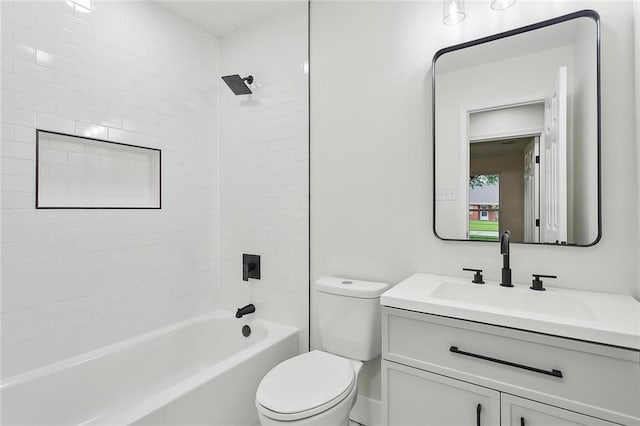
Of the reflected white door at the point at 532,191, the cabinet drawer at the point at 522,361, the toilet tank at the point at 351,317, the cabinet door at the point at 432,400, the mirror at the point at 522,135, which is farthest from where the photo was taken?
the toilet tank at the point at 351,317

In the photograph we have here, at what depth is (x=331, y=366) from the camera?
157 centimetres

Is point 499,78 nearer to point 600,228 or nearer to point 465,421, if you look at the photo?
point 600,228

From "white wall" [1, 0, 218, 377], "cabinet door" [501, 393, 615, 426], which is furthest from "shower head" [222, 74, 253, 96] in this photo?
"cabinet door" [501, 393, 615, 426]

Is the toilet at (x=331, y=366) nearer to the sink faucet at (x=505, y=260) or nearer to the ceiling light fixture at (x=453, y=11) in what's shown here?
the sink faucet at (x=505, y=260)

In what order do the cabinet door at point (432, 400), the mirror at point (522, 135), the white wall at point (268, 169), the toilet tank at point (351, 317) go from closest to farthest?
1. the cabinet door at point (432, 400)
2. the mirror at point (522, 135)
3. the toilet tank at point (351, 317)
4. the white wall at point (268, 169)

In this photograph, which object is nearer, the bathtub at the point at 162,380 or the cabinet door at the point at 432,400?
the cabinet door at the point at 432,400

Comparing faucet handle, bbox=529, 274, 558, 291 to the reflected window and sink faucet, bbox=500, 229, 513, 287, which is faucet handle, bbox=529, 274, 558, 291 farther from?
the reflected window

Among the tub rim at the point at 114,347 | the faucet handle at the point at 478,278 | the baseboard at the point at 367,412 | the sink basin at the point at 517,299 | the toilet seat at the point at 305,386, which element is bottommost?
the baseboard at the point at 367,412

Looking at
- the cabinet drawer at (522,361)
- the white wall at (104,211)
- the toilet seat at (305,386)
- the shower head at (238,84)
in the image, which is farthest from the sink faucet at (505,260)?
the white wall at (104,211)

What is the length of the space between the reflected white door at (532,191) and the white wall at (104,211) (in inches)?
82.9

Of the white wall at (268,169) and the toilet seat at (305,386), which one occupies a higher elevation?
the white wall at (268,169)

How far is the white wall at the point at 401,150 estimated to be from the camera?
52.2 inches

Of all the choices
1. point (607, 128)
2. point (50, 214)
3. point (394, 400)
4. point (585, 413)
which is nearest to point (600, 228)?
point (607, 128)

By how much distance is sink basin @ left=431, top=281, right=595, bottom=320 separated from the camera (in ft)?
4.21
